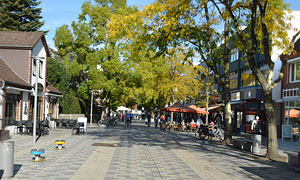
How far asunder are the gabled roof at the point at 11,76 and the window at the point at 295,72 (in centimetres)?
1996

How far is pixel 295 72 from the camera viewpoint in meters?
27.7

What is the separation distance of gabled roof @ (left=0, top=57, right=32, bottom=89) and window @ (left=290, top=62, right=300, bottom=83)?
20.0m

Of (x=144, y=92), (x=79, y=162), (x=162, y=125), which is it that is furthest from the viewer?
(x=144, y=92)

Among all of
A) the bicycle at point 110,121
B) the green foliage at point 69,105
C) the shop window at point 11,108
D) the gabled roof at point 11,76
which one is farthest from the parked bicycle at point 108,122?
the shop window at point 11,108

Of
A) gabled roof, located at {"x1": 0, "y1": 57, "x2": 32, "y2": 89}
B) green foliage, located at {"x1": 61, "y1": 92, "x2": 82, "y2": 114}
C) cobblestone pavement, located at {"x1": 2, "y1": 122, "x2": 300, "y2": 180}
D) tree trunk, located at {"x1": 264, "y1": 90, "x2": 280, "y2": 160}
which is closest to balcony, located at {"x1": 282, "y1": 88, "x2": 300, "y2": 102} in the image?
tree trunk, located at {"x1": 264, "y1": 90, "x2": 280, "y2": 160}

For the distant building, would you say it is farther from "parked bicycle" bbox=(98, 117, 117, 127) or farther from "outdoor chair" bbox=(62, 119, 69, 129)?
"parked bicycle" bbox=(98, 117, 117, 127)

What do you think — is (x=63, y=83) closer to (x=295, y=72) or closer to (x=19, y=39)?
(x=19, y=39)

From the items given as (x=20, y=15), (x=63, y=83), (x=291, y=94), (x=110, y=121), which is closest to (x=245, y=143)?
(x=291, y=94)

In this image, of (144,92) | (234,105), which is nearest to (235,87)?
(234,105)

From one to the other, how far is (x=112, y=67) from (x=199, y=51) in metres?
21.6

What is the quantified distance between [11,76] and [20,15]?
27776 mm

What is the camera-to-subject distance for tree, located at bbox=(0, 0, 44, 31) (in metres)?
48.0

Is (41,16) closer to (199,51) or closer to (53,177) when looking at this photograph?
(199,51)

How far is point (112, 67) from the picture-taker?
4134 cm
